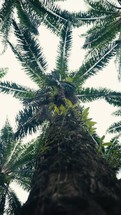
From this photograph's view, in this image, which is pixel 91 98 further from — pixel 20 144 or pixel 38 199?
pixel 38 199

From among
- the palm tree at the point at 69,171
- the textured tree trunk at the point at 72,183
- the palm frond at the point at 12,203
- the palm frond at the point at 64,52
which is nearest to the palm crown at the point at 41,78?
the palm frond at the point at 64,52

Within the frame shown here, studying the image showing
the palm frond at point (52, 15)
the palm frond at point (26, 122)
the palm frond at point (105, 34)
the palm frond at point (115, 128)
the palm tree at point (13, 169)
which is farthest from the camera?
the palm frond at point (115, 128)

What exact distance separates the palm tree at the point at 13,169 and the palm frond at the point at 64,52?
3.01m

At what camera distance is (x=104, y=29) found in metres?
10.0

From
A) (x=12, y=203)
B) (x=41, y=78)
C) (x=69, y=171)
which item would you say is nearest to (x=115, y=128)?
(x=41, y=78)

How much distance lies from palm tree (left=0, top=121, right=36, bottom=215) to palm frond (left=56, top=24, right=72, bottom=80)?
301cm

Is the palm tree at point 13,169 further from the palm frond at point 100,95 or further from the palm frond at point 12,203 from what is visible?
the palm frond at point 100,95

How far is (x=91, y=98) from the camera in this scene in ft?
36.3

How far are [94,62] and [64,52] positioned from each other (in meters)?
1.22

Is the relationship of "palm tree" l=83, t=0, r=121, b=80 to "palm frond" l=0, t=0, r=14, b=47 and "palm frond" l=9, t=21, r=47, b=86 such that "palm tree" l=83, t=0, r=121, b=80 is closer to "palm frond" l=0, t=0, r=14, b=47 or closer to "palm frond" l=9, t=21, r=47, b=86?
"palm frond" l=9, t=21, r=47, b=86

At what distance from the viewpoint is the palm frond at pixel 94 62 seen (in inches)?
407

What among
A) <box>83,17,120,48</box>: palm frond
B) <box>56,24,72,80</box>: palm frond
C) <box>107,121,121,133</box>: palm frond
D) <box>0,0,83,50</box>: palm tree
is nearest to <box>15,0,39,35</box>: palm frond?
<box>0,0,83,50</box>: palm tree

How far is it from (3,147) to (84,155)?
28.6 ft

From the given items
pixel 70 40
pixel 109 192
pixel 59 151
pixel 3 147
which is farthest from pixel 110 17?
pixel 109 192
